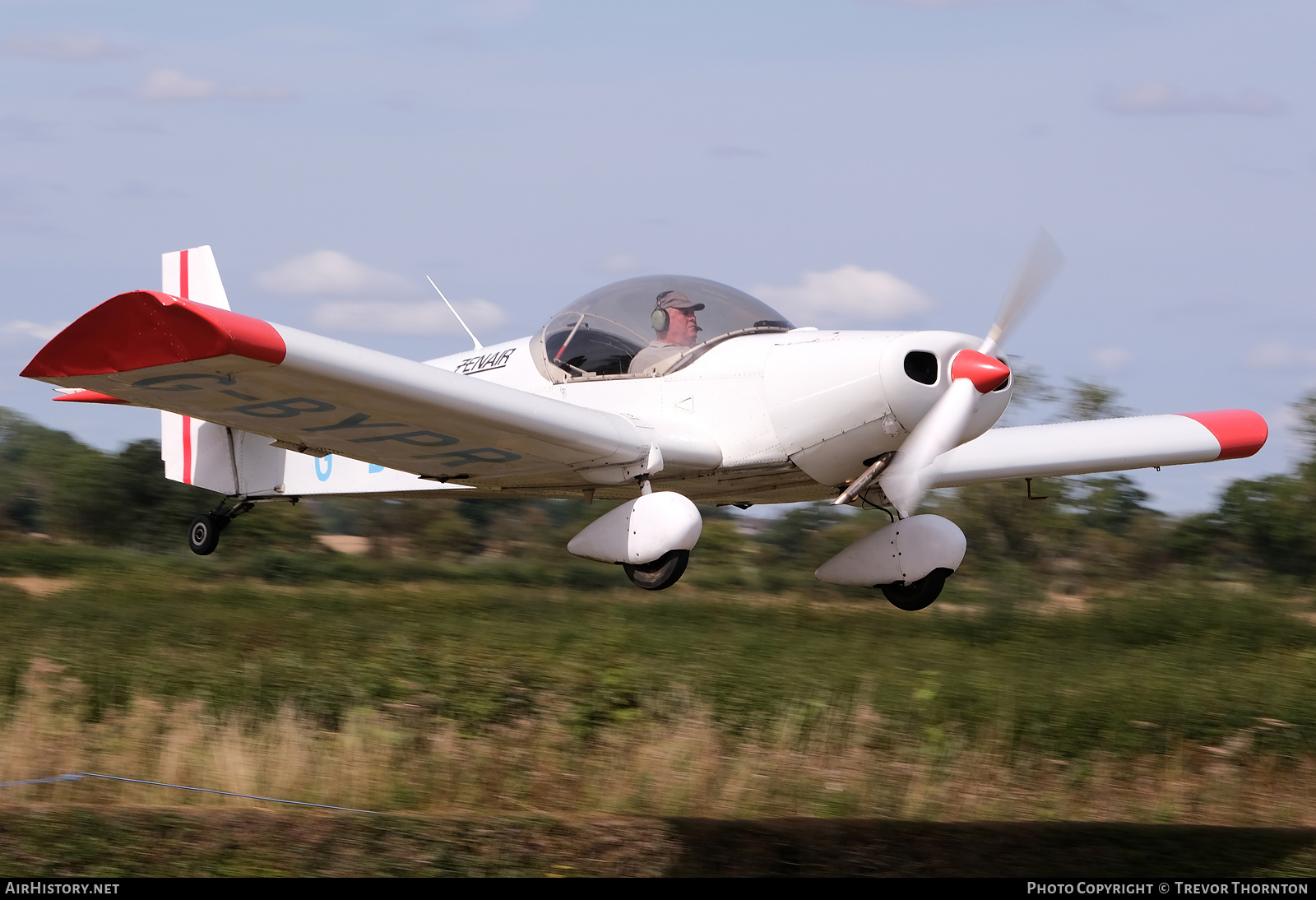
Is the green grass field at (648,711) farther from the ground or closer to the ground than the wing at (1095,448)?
closer to the ground

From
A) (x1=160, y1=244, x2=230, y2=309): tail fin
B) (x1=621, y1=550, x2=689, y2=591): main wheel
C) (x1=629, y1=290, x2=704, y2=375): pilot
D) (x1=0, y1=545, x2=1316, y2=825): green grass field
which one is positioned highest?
(x1=160, y1=244, x2=230, y2=309): tail fin

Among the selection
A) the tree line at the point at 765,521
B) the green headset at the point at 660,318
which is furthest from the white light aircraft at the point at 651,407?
the tree line at the point at 765,521

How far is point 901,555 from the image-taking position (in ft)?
28.9

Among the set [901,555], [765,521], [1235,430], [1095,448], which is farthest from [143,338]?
[765,521]

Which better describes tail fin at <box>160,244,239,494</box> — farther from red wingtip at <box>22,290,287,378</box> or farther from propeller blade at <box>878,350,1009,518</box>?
propeller blade at <box>878,350,1009,518</box>

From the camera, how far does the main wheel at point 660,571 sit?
7891mm

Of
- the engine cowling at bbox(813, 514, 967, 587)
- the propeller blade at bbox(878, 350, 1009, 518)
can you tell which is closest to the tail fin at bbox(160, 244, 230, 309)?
the engine cowling at bbox(813, 514, 967, 587)

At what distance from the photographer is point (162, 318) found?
6.25m

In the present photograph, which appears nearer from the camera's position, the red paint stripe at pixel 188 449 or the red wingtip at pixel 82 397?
the red wingtip at pixel 82 397

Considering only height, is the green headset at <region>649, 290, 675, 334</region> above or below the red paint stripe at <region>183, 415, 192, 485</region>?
above

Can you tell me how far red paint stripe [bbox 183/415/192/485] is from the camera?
11.9m

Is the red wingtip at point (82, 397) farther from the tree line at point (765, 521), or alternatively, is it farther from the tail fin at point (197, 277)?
the tree line at point (765, 521)

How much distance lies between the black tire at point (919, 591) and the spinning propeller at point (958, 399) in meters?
0.99

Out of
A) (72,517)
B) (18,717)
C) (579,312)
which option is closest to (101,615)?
(18,717)
